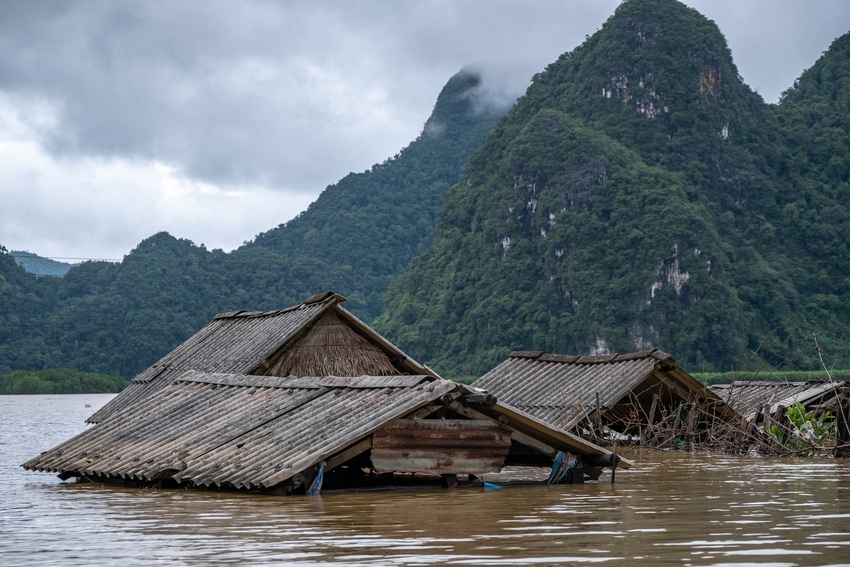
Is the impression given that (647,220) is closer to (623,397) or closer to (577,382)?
(577,382)

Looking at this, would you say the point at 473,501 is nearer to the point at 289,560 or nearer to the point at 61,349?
the point at 289,560

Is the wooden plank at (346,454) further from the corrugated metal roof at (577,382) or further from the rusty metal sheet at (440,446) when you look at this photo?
the corrugated metal roof at (577,382)

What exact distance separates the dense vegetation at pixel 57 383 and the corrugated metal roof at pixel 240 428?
55.2 metres

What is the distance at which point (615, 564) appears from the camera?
544cm

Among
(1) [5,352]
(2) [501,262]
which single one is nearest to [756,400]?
(1) [5,352]

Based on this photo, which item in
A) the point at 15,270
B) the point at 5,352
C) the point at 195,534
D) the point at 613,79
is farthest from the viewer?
the point at 613,79

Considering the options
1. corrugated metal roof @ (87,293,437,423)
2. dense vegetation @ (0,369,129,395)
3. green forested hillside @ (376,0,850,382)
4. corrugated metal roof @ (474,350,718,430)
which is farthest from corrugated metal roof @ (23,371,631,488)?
green forested hillside @ (376,0,850,382)

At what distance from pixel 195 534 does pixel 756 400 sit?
1259cm

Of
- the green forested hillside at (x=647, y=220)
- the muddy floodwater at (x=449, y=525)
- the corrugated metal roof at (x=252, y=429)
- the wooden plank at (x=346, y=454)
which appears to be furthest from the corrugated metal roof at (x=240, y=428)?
the green forested hillside at (x=647, y=220)

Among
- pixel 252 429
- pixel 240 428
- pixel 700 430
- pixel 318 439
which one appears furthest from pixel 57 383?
pixel 318 439

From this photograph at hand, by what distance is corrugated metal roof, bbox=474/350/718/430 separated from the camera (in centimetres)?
1559

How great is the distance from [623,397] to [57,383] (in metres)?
54.6

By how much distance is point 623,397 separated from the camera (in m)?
15.9

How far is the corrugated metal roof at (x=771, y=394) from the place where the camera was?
15.8 m
